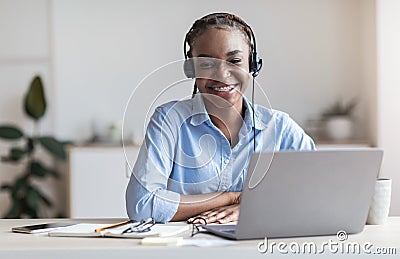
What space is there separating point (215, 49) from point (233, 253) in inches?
34.1

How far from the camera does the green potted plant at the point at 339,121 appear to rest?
536 cm

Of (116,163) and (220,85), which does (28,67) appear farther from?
(220,85)

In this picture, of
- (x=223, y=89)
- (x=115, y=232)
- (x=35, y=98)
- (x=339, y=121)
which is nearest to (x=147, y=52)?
(x=35, y=98)

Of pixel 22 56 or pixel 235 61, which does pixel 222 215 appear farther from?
pixel 22 56

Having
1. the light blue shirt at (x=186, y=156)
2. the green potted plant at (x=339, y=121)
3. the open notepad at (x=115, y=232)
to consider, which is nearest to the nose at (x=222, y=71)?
the light blue shirt at (x=186, y=156)

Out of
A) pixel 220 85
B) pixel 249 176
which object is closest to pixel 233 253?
pixel 249 176

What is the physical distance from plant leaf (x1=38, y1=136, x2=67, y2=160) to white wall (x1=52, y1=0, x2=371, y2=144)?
0.71ft

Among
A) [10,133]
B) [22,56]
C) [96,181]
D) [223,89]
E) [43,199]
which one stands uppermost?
[22,56]

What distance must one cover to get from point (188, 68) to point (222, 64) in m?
0.12

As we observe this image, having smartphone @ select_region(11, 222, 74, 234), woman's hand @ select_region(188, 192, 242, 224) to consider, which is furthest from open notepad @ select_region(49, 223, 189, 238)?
woman's hand @ select_region(188, 192, 242, 224)

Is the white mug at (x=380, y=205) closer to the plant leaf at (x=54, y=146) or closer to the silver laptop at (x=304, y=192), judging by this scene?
the silver laptop at (x=304, y=192)

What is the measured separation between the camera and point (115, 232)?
1850 millimetres

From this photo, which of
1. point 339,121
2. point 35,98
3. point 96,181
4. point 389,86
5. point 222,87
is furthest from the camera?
point 35,98

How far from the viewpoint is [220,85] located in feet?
7.56
